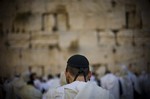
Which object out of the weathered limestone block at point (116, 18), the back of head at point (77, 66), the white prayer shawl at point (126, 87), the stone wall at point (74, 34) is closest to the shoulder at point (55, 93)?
the back of head at point (77, 66)

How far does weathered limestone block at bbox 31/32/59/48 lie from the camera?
15.6m

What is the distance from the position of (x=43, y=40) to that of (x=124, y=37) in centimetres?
276

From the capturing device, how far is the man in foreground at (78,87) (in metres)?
2.95

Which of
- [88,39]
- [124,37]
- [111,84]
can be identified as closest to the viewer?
[111,84]

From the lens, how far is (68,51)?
15.6m

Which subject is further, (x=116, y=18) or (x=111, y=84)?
(x=116, y=18)

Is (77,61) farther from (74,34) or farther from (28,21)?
(28,21)

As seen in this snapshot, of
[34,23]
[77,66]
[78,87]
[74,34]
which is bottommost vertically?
[74,34]

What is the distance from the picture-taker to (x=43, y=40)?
15664 millimetres

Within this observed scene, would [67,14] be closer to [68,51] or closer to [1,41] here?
[68,51]

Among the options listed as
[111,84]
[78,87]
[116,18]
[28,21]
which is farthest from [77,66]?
[28,21]

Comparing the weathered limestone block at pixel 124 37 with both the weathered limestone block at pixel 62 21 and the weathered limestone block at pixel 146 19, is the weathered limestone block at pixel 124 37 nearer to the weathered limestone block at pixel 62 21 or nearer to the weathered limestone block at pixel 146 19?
the weathered limestone block at pixel 146 19

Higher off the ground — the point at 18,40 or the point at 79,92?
the point at 79,92

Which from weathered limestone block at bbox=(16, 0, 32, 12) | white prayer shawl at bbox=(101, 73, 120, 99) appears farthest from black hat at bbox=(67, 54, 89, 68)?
weathered limestone block at bbox=(16, 0, 32, 12)
